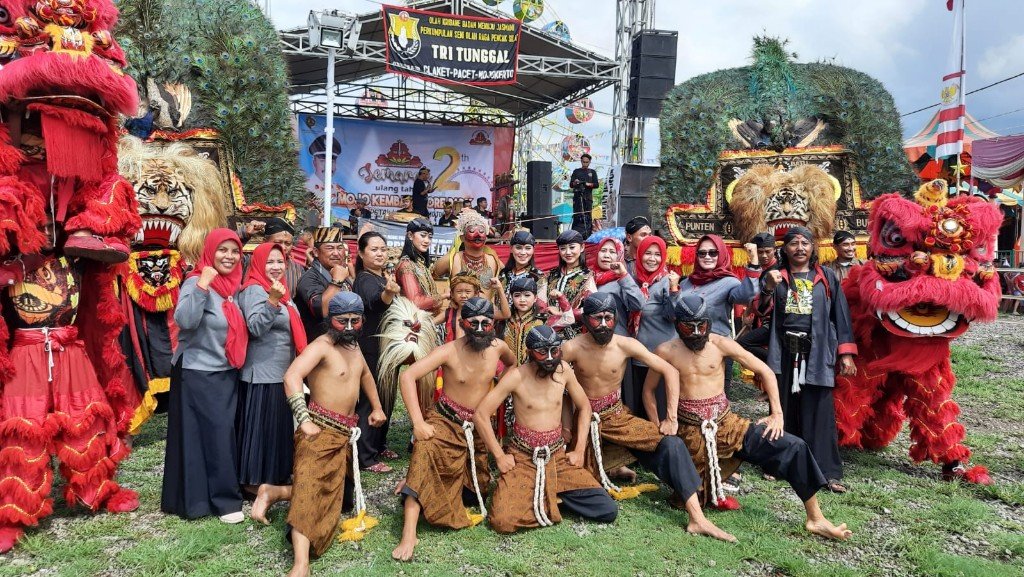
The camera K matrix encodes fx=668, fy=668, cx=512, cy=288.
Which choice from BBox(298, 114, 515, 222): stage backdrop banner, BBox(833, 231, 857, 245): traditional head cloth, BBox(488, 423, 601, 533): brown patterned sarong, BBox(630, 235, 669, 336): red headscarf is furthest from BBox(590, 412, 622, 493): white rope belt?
BBox(298, 114, 515, 222): stage backdrop banner

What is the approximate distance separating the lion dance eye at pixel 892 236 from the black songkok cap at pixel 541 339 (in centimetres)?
258

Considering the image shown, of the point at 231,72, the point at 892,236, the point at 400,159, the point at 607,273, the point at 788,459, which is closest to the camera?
the point at 788,459

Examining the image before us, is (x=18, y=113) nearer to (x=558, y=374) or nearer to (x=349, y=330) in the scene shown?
(x=349, y=330)

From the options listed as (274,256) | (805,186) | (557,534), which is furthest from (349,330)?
(805,186)

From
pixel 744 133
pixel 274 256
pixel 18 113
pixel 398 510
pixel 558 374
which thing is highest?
pixel 744 133

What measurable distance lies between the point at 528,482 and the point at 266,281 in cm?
196

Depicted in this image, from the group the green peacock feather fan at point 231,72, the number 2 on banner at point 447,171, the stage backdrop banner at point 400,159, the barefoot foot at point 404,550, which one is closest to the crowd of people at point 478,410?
the barefoot foot at point 404,550

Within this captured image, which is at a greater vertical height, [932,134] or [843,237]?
[932,134]

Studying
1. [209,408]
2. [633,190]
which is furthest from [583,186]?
[209,408]

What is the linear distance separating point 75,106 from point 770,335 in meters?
4.61

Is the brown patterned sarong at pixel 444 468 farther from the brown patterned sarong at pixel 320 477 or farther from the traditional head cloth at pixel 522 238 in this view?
the traditional head cloth at pixel 522 238

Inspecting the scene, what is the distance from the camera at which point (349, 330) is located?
3672 millimetres

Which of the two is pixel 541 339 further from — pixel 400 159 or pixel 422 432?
pixel 400 159

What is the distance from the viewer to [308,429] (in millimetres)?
3492
